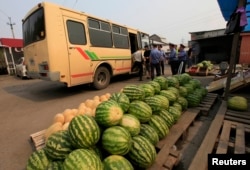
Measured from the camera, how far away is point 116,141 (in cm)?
196

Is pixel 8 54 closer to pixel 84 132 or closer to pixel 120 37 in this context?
pixel 120 37

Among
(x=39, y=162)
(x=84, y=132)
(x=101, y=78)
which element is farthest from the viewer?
(x=101, y=78)

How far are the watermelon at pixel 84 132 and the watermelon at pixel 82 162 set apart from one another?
0.40 feet

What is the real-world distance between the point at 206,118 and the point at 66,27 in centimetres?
519

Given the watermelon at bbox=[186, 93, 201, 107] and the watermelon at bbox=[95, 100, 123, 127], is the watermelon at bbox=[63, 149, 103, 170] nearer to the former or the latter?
the watermelon at bbox=[95, 100, 123, 127]

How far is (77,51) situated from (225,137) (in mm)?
5258

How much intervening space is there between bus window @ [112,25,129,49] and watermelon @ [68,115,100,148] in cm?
675

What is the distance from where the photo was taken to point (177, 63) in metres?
8.98

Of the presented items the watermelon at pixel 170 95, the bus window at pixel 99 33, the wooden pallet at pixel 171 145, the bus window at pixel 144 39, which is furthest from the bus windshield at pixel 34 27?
the bus window at pixel 144 39

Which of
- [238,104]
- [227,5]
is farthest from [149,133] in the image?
[227,5]

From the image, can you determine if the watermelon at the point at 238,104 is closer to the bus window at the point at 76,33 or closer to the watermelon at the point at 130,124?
the watermelon at the point at 130,124

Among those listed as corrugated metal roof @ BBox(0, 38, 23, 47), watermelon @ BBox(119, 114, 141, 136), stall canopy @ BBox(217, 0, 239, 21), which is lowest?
watermelon @ BBox(119, 114, 141, 136)

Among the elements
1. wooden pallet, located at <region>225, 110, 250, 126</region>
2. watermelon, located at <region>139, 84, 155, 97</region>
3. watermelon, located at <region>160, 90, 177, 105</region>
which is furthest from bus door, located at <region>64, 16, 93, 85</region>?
wooden pallet, located at <region>225, 110, 250, 126</region>

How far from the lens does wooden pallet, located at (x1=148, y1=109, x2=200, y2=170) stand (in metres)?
2.25
